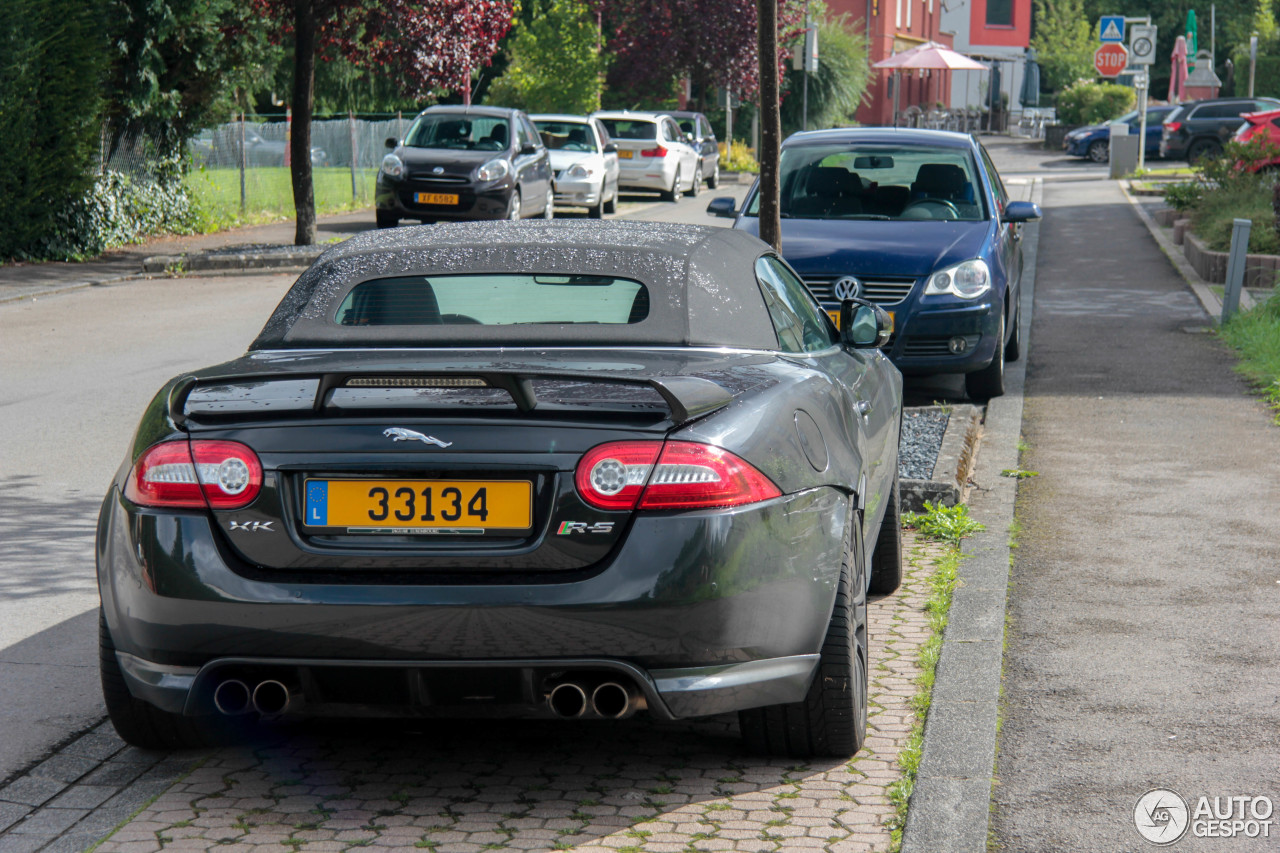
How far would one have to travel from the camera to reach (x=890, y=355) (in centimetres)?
967

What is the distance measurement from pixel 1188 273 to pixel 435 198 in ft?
33.9

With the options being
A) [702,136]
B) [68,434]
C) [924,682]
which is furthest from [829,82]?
[924,682]

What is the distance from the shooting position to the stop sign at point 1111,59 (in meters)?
41.9

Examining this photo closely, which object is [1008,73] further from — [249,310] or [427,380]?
[427,380]

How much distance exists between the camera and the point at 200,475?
142 inches

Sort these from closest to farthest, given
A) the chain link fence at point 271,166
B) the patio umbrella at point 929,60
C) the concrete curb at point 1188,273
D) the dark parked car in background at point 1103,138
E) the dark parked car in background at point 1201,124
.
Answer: the concrete curb at point 1188,273
the chain link fence at point 271,166
the dark parked car in background at point 1201,124
the patio umbrella at point 929,60
the dark parked car in background at point 1103,138

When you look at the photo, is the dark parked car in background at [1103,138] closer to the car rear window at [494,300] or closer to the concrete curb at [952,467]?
the concrete curb at [952,467]

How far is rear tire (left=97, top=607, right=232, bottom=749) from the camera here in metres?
4.03

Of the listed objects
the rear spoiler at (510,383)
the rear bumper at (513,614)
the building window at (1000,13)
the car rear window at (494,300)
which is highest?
the building window at (1000,13)

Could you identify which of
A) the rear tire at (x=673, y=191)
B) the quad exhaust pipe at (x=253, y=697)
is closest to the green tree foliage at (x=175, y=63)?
the rear tire at (x=673, y=191)

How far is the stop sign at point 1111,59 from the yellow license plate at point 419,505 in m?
41.3

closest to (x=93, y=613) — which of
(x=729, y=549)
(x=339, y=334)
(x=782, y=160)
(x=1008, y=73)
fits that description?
(x=339, y=334)

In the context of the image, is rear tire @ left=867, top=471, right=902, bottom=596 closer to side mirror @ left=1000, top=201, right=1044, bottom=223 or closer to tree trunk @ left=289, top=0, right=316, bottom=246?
side mirror @ left=1000, top=201, right=1044, bottom=223

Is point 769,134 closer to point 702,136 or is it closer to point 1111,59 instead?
point 702,136
